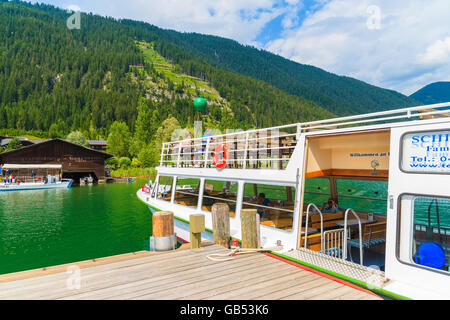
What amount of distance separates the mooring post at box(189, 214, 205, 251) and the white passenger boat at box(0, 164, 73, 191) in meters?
45.2

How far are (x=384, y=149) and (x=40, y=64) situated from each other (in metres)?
199

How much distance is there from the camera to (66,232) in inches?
683

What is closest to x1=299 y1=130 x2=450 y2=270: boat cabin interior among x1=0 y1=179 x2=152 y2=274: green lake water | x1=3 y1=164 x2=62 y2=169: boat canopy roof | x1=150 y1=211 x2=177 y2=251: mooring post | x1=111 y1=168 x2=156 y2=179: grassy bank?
x1=150 y1=211 x2=177 y2=251: mooring post

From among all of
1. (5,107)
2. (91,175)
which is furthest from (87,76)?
(91,175)

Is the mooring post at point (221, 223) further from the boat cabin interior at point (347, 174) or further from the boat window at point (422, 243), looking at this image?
the boat window at point (422, 243)

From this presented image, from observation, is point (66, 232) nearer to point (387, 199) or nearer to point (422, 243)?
point (387, 199)

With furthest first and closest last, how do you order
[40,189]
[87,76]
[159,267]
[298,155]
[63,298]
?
[87,76] → [40,189] → [298,155] → [159,267] → [63,298]

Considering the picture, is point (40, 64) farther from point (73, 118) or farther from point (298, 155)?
point (298, 155)

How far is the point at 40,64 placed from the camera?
160875mm

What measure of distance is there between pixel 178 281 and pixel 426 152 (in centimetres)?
468

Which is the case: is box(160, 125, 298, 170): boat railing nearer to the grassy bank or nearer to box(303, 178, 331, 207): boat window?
box(303, 178, 331, 207): boat window
